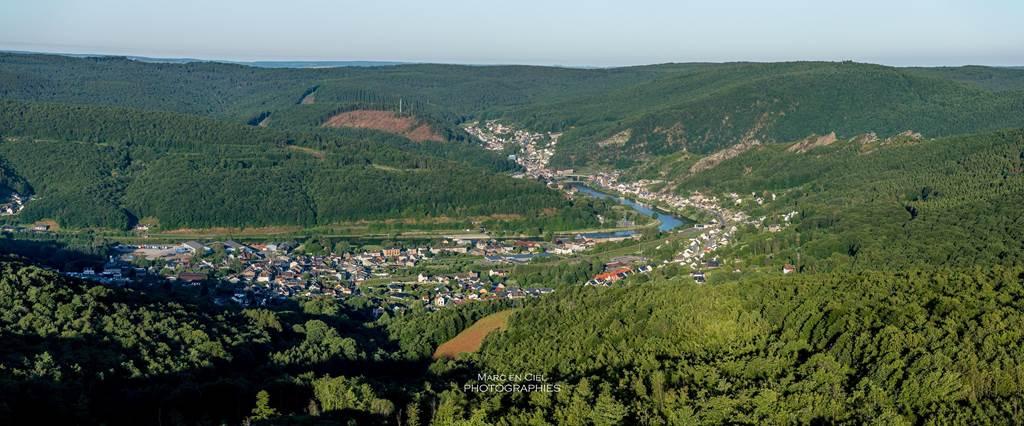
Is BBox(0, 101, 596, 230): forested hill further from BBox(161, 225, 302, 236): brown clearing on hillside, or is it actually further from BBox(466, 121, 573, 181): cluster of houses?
BBox(466, 121, 573, 181): cluster of houses

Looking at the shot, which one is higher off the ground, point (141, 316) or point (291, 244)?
point (141, 316)

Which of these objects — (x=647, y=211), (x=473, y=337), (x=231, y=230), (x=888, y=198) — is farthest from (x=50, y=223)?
(x=888, y=198)

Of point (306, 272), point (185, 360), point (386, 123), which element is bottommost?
point (306, 272)

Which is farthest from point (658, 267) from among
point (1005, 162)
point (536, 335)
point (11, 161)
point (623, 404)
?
point (11, 161)

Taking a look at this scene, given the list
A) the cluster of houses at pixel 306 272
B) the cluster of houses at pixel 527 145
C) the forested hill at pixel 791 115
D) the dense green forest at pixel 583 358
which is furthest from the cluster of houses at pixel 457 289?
the forested hill at pixel 791 115

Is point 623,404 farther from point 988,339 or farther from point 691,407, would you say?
point 988,339

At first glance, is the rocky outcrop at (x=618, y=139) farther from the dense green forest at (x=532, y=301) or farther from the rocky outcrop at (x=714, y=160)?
the rocky outcrop at (x=714, y=160)

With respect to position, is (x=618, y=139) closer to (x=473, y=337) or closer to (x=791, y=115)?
(x=791, y=115)
